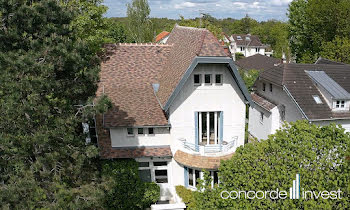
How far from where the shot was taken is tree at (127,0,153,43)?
5609cm

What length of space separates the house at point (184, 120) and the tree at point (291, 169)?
217 inches

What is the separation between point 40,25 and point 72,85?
9.68ft

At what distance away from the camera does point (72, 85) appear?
1336 centimetres

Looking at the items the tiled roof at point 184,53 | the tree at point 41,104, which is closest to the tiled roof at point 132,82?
the tiled roof at point 184,53

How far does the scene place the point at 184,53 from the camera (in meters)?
21.1

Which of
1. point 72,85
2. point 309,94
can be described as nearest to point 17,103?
point 72,85

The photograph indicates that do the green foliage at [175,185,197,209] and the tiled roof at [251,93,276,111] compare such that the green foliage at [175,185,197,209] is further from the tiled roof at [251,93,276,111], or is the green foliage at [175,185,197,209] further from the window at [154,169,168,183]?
the tiled roof at [251,93,276,111]

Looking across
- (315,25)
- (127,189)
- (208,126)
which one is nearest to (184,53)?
(208,126)

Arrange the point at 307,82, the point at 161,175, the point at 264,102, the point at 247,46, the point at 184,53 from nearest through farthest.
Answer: the point at 184,53 → the point at 161,175 → the point at 307,82 → the point at 264,102 → the point at 247,46

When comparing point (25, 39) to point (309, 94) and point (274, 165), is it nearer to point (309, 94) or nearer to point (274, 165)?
point (274, 165)

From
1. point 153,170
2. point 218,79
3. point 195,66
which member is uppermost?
point 195,66

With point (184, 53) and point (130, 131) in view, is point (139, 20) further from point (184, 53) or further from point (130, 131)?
point (130, 131)

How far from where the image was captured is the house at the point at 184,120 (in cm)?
1898

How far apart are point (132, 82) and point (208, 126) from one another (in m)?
7.85
